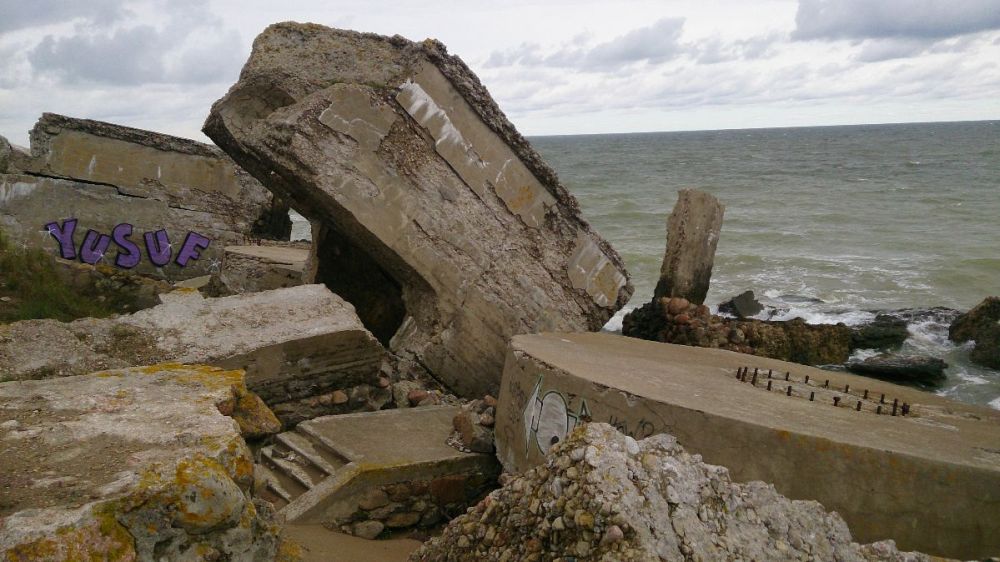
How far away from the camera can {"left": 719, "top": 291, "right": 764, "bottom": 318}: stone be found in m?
11.5

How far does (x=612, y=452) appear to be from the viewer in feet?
7.59

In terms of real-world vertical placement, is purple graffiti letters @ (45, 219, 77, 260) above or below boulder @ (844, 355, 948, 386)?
above

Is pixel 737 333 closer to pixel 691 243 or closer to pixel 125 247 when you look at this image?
pixel 691 243

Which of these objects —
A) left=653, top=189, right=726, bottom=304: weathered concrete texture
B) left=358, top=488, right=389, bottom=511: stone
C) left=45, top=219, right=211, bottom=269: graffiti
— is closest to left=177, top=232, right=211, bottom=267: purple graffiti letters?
left=45, top=219, right=211, bottom=269: graffiti

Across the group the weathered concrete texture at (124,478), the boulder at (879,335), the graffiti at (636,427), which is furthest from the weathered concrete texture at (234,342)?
the boulder at (879,335)

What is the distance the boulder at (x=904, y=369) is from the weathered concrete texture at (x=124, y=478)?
7.54 m

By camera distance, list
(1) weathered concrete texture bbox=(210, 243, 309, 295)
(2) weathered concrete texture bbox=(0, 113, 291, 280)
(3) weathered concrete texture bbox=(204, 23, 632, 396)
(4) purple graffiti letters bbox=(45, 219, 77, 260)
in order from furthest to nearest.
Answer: (4) purple graffiti letters bbox=(45, 219, 77, 260) → (2) weathered concrete texture bbox=(0, 113, 291, 280) → (1) weathered concrete texture bbox=(210, 243, 309, 295) → (3) weathered concrete texture bbox=(204, 23, 632, 396)

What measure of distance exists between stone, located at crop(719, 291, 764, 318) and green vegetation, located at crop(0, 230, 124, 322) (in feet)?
26.0

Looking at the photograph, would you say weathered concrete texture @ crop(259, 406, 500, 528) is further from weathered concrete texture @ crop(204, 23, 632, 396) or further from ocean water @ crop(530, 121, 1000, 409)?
ocean water @ crop(530, 121, 1000, 409)

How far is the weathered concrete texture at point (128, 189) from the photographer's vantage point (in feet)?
29.1

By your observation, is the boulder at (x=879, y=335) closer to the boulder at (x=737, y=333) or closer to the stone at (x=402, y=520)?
the boulder at (x=737, y=333)

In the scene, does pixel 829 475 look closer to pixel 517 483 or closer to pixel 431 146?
pixel 517 483

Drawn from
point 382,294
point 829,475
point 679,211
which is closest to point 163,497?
point 829,475

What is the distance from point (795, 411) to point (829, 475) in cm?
62
